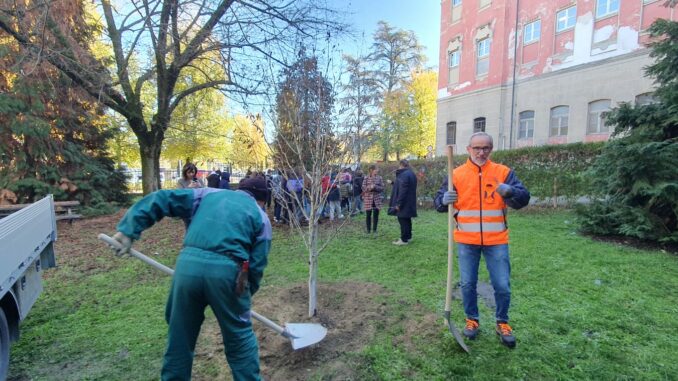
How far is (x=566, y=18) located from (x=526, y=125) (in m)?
5.50

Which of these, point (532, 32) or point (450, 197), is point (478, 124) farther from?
point (450, 197)

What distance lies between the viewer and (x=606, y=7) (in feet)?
54.9

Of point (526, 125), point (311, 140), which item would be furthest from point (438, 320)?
point (526, 125)

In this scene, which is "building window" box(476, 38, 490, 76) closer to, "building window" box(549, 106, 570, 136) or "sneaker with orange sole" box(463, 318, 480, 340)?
"building window" box(549, 106, 570, 136)

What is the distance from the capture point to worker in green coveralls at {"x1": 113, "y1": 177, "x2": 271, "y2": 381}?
86.7 inches

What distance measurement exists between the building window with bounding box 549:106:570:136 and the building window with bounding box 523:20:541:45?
415cm

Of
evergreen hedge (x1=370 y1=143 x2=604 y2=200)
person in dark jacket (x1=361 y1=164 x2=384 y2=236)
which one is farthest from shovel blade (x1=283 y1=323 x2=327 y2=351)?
evergreen hedge (x1=370 y1=143 x2=604 y2=200)

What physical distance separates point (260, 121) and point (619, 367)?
17.7ft

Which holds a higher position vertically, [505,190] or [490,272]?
[505,190]

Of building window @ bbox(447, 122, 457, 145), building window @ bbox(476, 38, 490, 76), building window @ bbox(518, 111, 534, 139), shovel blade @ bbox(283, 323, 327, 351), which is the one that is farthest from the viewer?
building window @ bbox(447, 122, 457, 145)

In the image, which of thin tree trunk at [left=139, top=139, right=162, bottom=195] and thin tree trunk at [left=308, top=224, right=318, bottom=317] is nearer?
thin tree trunk at [left=308, top=224, right=318, bottom=317]

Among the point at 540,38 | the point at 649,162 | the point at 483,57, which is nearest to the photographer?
the point at 649,162

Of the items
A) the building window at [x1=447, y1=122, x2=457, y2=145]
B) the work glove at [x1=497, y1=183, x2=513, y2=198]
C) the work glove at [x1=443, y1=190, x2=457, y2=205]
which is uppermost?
the building window at [x1=447, y1=122, x2=457, y2=145]

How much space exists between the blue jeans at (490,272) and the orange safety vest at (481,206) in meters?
0.09
